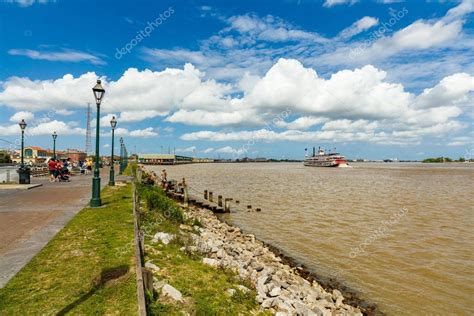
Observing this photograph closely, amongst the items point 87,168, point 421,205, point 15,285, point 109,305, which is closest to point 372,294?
point 109,305

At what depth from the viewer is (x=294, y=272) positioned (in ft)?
37.6

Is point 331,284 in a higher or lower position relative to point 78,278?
lower

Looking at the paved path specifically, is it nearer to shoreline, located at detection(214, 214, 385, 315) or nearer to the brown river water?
shoreline, located at detection(214, 214, 385, 315)

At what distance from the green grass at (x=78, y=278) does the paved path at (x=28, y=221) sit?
11.3 inches

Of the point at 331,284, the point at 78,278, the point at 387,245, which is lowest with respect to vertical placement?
the point at 331,284

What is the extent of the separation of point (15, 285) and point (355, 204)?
26.7 m

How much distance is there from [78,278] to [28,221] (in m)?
5.80

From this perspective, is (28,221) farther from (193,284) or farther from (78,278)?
(193,284)

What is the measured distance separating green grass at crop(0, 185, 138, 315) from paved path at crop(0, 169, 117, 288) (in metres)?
0.29

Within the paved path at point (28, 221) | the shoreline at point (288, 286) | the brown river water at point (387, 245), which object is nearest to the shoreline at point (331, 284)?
the shoreline at point (288, 286)

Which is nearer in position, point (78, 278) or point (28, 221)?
point (78, 278)

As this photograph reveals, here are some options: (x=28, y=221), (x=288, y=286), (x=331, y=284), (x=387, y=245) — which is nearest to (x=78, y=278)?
(x=288, y=286)

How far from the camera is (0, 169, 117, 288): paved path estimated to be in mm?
7302

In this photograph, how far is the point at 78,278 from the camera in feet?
21.1
